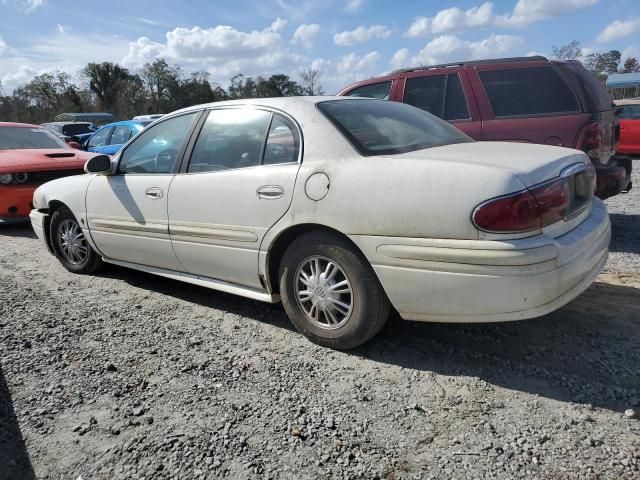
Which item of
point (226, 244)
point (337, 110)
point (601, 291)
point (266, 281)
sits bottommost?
point (601, 291)

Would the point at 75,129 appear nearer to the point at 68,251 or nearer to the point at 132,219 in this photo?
the point at 68,251

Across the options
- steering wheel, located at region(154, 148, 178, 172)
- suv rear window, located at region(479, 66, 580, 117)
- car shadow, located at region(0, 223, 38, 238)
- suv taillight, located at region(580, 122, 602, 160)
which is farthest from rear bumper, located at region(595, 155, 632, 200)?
car shadow, located at region(0, 223, 38, 238)

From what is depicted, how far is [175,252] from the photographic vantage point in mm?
3770

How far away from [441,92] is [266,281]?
3.61 meters

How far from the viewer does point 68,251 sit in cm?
493

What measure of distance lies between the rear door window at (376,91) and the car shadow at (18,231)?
4.84 metres

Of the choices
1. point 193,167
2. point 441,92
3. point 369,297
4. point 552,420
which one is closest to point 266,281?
point 369,297

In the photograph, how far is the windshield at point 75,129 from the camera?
2159cm

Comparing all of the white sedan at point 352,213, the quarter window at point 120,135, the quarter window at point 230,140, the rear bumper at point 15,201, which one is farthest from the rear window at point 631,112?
the rear bumper at point 15,201

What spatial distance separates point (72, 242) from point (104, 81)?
2389 inches

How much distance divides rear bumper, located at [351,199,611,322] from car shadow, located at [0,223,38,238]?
19.8 feet

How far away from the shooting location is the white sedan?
242 cm

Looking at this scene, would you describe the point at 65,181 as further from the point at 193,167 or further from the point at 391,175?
the point at 391,175

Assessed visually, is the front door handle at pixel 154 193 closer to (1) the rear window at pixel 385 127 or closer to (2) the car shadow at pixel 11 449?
(1) the rear window at pixel 385 127
